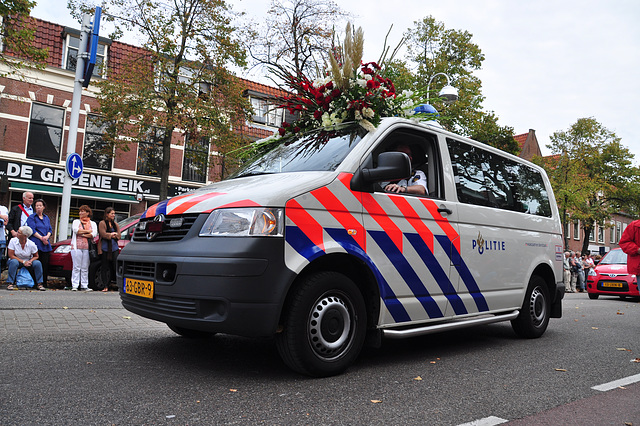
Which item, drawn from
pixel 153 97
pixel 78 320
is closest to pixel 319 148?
pixel 78 320

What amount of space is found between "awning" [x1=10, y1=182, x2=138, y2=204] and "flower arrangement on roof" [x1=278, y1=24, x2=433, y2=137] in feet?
68.2

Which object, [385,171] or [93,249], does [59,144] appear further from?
[385,171]

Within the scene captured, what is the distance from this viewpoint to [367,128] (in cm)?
442

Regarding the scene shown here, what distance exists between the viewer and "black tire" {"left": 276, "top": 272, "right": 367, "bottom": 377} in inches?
139

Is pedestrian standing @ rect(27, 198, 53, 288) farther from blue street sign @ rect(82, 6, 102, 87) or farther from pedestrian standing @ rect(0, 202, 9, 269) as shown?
blue street sign @ rect(82, 6, 102, 87)

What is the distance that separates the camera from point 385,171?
153 inches

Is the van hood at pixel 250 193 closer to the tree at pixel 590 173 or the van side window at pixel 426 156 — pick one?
the van side window at pixel 426 156

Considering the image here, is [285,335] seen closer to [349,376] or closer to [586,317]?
[349,376]

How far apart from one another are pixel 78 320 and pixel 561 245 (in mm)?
5947

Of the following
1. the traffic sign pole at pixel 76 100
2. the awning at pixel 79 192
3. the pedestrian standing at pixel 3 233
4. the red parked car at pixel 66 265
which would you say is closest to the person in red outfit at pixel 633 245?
the red parked car at pixel 66 265

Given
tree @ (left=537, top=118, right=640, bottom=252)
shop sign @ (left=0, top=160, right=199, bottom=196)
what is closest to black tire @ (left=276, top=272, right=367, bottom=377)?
shop sign @ (left=0, top=160, right=199, bottom=196)

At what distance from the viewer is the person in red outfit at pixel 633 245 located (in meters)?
7.37

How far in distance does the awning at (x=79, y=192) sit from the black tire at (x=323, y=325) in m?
22.2

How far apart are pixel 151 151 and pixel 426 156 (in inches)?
753
